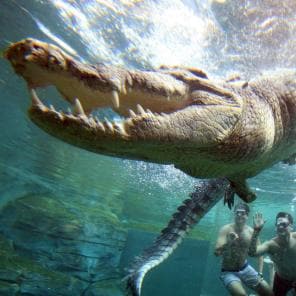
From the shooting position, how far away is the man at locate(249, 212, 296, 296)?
25.2 feet

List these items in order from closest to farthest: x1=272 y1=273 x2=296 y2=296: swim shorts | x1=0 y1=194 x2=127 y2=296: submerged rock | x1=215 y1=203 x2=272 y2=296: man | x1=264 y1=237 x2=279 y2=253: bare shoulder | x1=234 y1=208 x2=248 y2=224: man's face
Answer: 1. x1=215 y1=203 x2=272 y2=296: man
2. x1=272 y1=273 x2=296 y2=296: swim shorts
3. x1=264 y1=237 x2=279 y2=253: bare shoulder
4. x1=234 y1=208 x2=248 y2=224: man's face
5. x1=0 y1=194 x2=127 y2=296: submerged rock

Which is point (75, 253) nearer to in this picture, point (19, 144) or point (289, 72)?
point (19, 144)

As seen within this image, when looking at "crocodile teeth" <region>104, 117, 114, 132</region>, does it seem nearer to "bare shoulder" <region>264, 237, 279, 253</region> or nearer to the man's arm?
the man's arm

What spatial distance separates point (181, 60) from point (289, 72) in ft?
17.2

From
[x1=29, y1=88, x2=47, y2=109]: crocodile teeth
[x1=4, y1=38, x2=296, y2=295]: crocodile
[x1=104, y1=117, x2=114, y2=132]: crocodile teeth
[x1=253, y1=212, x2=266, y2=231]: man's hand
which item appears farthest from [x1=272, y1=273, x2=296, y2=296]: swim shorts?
[x1=29, y1=88, x2=47, y2=109]: crocodile teeth

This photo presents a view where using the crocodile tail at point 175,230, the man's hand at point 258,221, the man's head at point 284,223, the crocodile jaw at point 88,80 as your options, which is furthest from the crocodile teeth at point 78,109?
the man's head at point 284,223

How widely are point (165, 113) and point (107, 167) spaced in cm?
1805

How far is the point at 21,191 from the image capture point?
762 inches

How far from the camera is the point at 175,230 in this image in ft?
10.4

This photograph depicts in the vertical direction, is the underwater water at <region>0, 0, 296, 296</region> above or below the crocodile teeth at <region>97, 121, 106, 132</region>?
above

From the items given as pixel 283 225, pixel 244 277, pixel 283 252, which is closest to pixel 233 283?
pixel 244 277

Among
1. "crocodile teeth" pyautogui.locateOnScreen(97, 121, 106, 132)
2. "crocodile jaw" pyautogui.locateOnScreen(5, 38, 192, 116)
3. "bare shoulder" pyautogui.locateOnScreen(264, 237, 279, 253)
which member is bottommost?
"crocodile teeth" pyautogui.locateOnScreen(97, 121, 106, 132)

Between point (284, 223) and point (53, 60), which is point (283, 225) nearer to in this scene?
point (284, 223)

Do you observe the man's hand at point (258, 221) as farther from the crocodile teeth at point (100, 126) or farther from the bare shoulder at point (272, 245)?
the crocodile teeth at point (100, 126)
